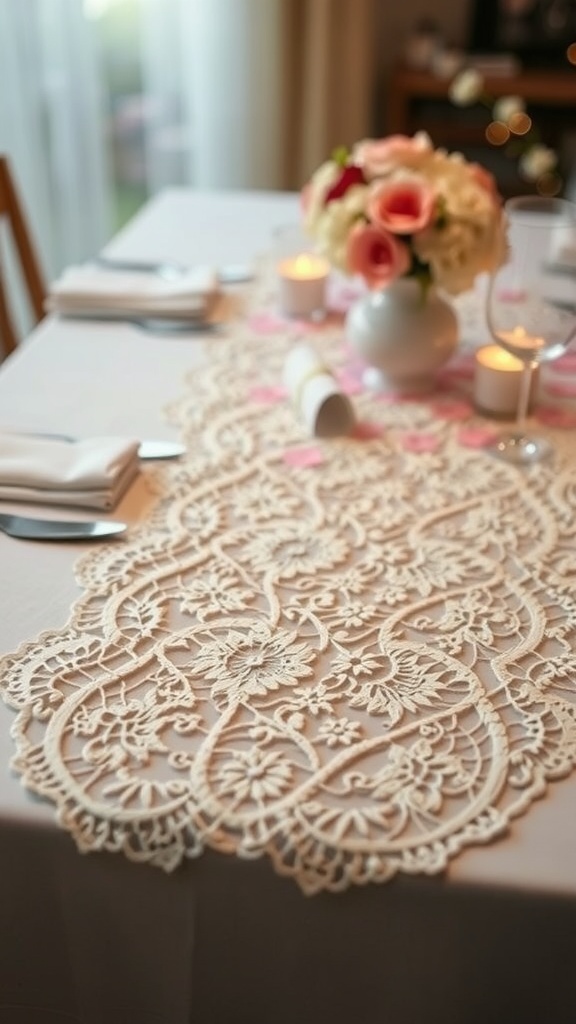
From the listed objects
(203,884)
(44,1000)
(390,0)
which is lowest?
(44,1000)

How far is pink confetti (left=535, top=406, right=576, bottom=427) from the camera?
136 centimetres

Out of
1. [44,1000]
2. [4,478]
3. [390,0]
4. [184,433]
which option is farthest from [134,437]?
[390,0]

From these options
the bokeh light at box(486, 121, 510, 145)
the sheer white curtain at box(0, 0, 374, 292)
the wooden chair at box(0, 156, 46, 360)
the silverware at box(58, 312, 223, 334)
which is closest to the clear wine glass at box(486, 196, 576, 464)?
the silverware at box(58, 312, 223, 334)

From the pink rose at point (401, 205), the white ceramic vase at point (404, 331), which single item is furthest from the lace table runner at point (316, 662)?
the pink rose at point (401, 205)

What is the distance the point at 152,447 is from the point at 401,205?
410 mm

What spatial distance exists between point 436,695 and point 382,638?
87 mm

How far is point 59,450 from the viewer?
1212mm

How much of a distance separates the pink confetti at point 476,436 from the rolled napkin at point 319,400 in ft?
0.44

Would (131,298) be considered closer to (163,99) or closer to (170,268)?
(170,268)

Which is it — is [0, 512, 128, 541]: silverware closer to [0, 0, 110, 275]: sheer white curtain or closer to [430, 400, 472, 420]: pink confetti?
[430, 400, 472, 420]: pink confetti

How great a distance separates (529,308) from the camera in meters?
1.28

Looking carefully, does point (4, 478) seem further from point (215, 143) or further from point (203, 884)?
point (215, 143)

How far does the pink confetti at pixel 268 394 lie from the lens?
1.40 m

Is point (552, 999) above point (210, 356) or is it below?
below
